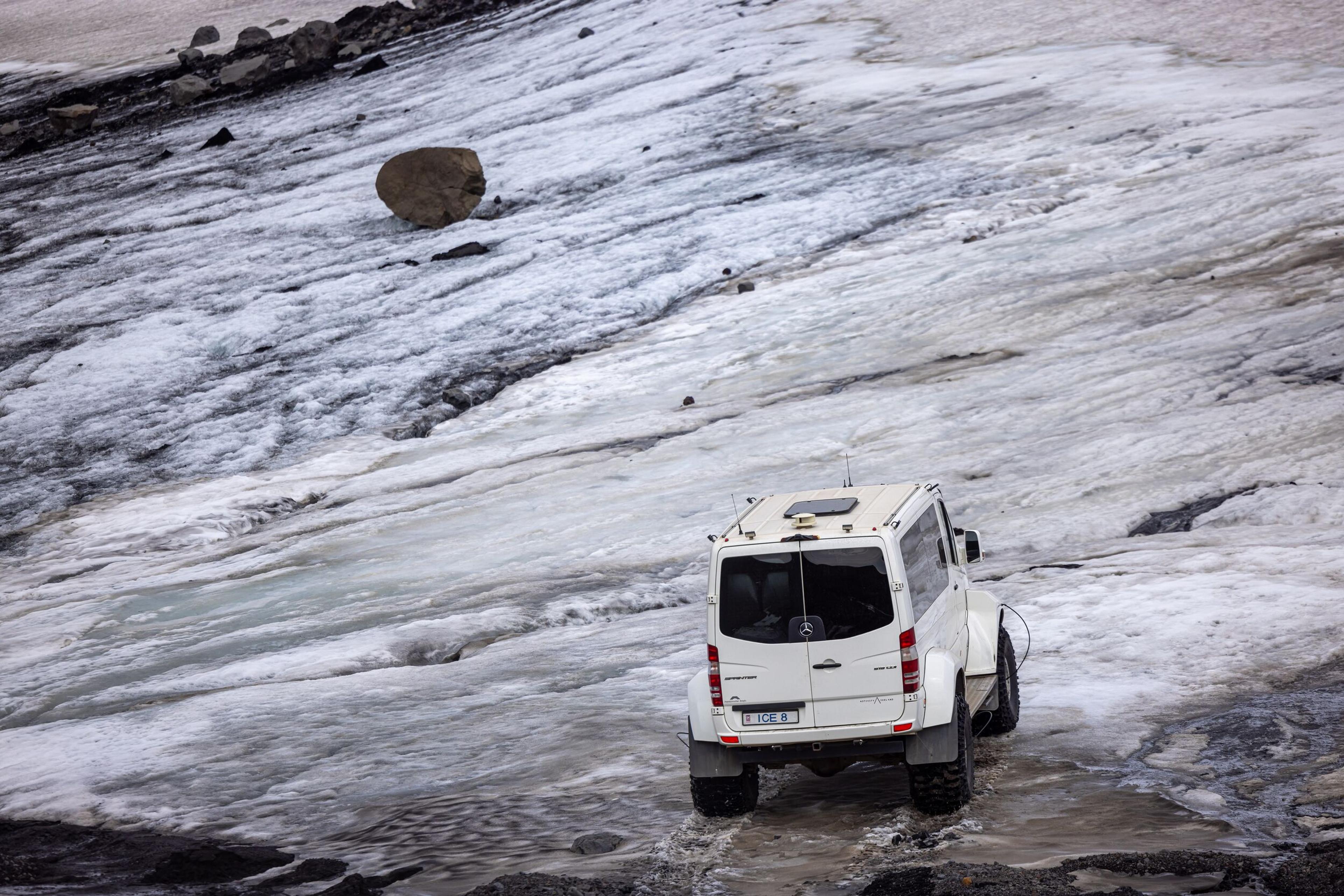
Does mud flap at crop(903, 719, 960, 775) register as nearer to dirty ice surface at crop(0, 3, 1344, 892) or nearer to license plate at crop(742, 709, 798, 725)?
license plate at crop(742, 709, 798, 725)

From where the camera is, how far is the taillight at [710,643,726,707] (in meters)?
8.31

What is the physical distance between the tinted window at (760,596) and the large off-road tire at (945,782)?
118 cm

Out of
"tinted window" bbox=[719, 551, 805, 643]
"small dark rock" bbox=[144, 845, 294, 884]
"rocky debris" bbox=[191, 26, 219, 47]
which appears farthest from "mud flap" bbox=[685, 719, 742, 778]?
"rocky debris" bbox=[191, 26, 219, 47]

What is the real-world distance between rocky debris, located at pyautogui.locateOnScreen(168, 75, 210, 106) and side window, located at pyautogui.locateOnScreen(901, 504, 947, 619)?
1551 inches

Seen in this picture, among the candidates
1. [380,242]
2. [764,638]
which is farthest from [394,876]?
[380,242]

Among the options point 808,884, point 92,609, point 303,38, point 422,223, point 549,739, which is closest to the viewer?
point 808,884

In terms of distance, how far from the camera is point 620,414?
2028 cm

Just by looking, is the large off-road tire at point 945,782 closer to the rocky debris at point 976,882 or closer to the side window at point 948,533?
the rocky debris at point 976,882

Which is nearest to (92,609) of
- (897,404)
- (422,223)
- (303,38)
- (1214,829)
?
(897,404)

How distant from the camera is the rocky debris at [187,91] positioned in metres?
42.6

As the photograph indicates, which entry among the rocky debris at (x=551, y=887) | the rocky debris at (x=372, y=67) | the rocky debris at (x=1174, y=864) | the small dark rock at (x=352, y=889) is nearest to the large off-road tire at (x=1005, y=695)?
the rocky debris at (x=1174, y=864)

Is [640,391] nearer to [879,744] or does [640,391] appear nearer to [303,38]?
[879,744]

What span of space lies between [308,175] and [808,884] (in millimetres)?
29439

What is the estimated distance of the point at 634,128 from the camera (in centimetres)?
3216
